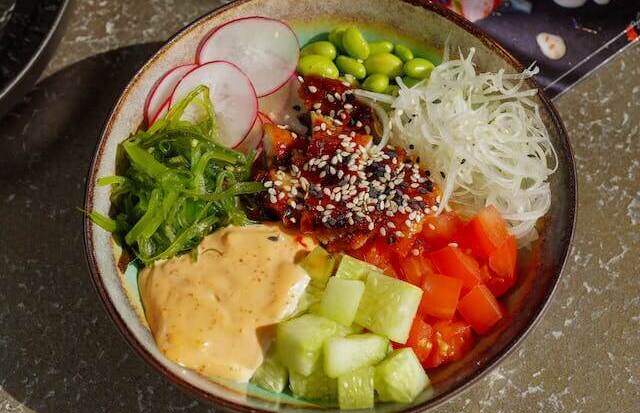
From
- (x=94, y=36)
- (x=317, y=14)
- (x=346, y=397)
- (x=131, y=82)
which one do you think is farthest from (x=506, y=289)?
(x=94, y=36)

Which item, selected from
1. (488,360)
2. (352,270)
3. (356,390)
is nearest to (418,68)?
(352,270)

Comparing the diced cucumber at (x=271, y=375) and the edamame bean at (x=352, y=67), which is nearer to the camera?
the diced cucumber at (x=271, y=375)

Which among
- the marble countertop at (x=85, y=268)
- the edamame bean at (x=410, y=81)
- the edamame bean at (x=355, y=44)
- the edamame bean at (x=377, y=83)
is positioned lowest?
the marble countertop at (x=85, y=268)

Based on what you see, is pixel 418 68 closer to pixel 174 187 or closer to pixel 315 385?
pixel 174 187

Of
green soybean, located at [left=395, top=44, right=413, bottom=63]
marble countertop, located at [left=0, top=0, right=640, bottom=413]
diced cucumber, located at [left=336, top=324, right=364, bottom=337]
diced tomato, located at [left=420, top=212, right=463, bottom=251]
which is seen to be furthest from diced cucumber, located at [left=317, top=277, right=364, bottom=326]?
green soybean, located at [left=395, top=44, right=413, bottom=63]

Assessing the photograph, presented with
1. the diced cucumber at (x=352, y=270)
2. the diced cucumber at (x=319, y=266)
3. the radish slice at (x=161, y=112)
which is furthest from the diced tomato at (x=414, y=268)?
the radish slice at (x=161, y=112)

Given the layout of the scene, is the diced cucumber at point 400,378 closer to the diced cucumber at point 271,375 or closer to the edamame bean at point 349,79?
the diced cucumber at point 271,375
